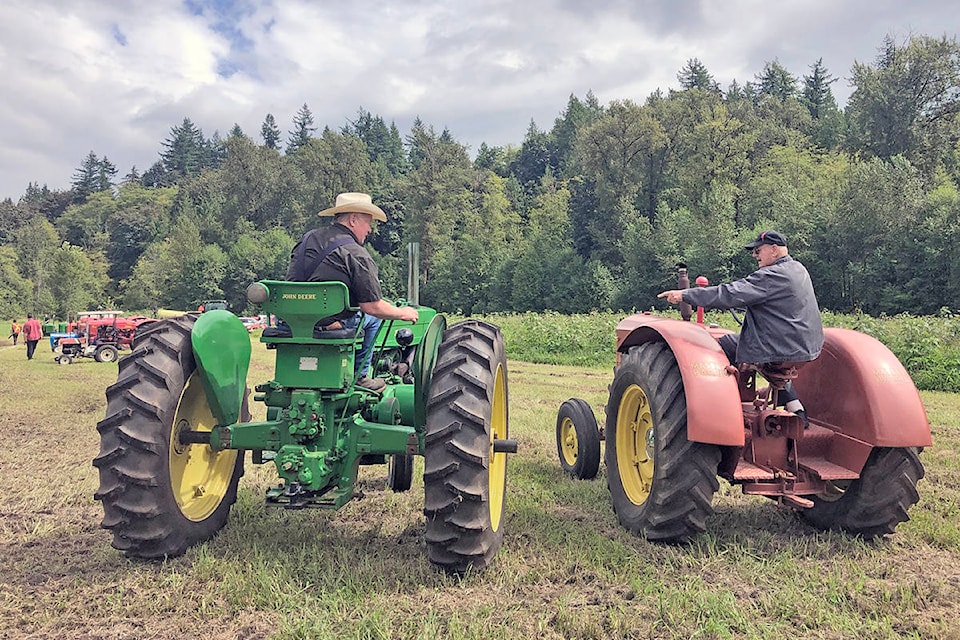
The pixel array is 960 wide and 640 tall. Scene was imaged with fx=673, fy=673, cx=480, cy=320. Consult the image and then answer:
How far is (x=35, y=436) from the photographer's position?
778cm

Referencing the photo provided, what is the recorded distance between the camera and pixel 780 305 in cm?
407

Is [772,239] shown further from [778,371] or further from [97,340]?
[97,340]

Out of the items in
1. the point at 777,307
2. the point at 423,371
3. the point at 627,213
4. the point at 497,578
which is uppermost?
the point at 627,213

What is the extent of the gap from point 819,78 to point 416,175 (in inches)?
2120

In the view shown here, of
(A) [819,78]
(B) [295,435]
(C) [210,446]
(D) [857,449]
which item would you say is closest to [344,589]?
(B) [295,435]

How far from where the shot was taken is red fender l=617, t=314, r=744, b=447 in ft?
12.3

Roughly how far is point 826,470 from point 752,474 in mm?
512

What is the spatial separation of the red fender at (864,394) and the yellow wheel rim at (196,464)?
3.89 metres

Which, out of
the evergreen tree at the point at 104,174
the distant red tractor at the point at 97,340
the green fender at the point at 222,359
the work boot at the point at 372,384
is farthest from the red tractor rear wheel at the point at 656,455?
the evergreen tree at the point at 104,174

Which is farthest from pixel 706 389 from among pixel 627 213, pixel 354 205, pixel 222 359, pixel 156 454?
pixel 627 213

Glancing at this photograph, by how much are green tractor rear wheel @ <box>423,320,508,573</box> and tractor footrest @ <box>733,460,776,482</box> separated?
149 cm

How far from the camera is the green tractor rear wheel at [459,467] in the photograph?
11.1 ft

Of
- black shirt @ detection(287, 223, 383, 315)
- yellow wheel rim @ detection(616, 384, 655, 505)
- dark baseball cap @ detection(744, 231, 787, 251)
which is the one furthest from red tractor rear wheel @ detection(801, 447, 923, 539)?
black shirt @ detection(287, 223, 383, 315)

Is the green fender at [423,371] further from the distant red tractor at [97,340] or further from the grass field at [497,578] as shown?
the distant red tractor at [97,340]
